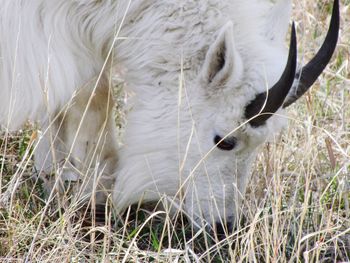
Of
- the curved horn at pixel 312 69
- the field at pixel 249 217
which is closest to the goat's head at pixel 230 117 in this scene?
the curved horn at pixel 312 69

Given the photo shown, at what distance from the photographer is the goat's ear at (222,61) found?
14.5 ft

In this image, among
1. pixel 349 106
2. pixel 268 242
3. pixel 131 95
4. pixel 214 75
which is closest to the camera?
pixel 268 242

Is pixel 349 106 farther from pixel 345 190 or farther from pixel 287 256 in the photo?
pixel 287 256

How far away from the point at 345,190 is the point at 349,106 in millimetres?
1203

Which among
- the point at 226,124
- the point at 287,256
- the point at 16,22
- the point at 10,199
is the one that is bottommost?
the point at 287,256

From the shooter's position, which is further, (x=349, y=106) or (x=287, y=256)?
(x=349, y=106)

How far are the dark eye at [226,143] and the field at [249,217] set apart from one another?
0.26 meters

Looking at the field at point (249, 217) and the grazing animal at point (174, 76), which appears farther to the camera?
the grazing animal at point (174, 76)

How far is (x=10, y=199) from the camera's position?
468cm

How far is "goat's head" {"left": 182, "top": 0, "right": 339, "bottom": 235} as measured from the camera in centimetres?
452

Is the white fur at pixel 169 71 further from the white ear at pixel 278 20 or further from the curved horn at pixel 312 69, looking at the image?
the curved horn at pixel 312 69

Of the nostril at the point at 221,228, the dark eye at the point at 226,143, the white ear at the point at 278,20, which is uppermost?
the white ear at the point at 278,20

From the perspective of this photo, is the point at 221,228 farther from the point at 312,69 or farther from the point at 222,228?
the point at 312,69

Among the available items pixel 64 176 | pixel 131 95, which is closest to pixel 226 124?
pixel 131 95
